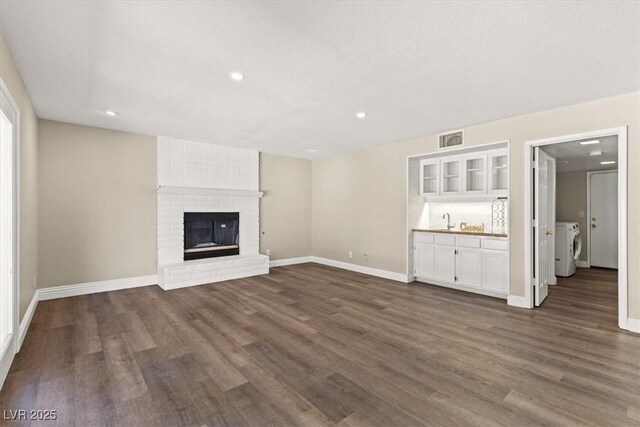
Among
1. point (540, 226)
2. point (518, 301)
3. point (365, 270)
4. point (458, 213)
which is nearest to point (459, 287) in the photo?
point (518, 301)

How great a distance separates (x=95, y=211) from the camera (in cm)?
459

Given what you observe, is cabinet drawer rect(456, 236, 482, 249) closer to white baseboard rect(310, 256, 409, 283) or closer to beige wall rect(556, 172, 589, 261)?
white baseboard rect(310, 256, 409, 283)

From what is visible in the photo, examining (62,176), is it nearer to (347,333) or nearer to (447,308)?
(347,333)

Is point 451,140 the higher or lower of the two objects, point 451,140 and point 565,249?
the higher

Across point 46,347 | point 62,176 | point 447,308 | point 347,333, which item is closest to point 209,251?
point 62,176

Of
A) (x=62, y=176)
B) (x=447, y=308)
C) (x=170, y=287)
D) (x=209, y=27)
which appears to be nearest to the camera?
(x=209, y=27)

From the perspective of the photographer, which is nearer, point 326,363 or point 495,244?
point 326,363

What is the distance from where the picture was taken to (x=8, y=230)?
2.58 m

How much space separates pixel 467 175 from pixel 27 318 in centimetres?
612

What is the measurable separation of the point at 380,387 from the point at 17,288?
3224mm

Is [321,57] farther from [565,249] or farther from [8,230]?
[565,249]

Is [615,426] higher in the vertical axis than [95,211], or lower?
lower

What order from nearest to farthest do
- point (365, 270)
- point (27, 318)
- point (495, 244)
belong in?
point (27, 318) → point (495, 244) → point (365, 270)

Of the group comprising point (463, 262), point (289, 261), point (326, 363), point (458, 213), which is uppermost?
point (458, 213)
